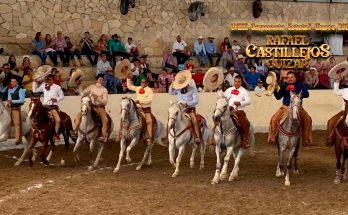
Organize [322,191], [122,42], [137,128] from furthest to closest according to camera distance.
Result: [122,42], [137,128], [322,191]

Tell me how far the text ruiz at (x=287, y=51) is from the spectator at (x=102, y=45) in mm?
6250

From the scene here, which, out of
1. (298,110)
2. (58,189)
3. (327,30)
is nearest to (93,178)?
(58,189)

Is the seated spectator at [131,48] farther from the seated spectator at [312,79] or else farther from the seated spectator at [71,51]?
the seated spectator at [312,79]

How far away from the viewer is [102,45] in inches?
906

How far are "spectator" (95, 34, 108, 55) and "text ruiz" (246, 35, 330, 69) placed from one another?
20.5 ft

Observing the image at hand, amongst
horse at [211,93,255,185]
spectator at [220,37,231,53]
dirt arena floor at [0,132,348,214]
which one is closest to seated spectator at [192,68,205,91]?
spectator at [220,37,231,53]

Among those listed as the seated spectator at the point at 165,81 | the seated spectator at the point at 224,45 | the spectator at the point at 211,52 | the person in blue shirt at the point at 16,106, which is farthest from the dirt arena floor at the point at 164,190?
the seated spectator at the point at 224,45

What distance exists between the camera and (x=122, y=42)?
24.5 metres

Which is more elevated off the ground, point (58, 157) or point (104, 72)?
point (104, 72)

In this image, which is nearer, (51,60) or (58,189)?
(58,189)

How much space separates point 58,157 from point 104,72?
5.90 metres

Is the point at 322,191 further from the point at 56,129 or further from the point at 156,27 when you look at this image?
the point at 156,27

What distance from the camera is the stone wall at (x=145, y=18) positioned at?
23.2m

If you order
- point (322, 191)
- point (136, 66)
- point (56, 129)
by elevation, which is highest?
point (136, 66)
